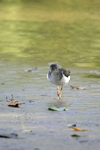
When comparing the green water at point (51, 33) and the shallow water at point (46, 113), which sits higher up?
the green water at point (51, 33)

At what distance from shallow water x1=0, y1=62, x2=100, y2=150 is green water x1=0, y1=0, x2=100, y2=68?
287 centimetres

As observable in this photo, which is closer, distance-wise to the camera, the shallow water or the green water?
the shallow water

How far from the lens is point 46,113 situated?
6707 millimetres

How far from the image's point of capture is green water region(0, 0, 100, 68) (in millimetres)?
14125

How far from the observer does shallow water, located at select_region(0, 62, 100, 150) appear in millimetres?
5117

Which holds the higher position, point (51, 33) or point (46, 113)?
point (51, 33)

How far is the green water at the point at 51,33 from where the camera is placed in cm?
1412

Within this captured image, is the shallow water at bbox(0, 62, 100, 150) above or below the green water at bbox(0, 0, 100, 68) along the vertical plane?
below

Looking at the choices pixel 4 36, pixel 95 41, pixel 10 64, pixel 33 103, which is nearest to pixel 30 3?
pixel 4 36

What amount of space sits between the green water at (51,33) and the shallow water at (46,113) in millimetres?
2875

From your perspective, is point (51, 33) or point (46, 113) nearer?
point (46, 113)

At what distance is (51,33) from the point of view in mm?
22906

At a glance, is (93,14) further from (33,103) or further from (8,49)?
(33,103)

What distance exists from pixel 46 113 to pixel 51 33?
16564 mm
